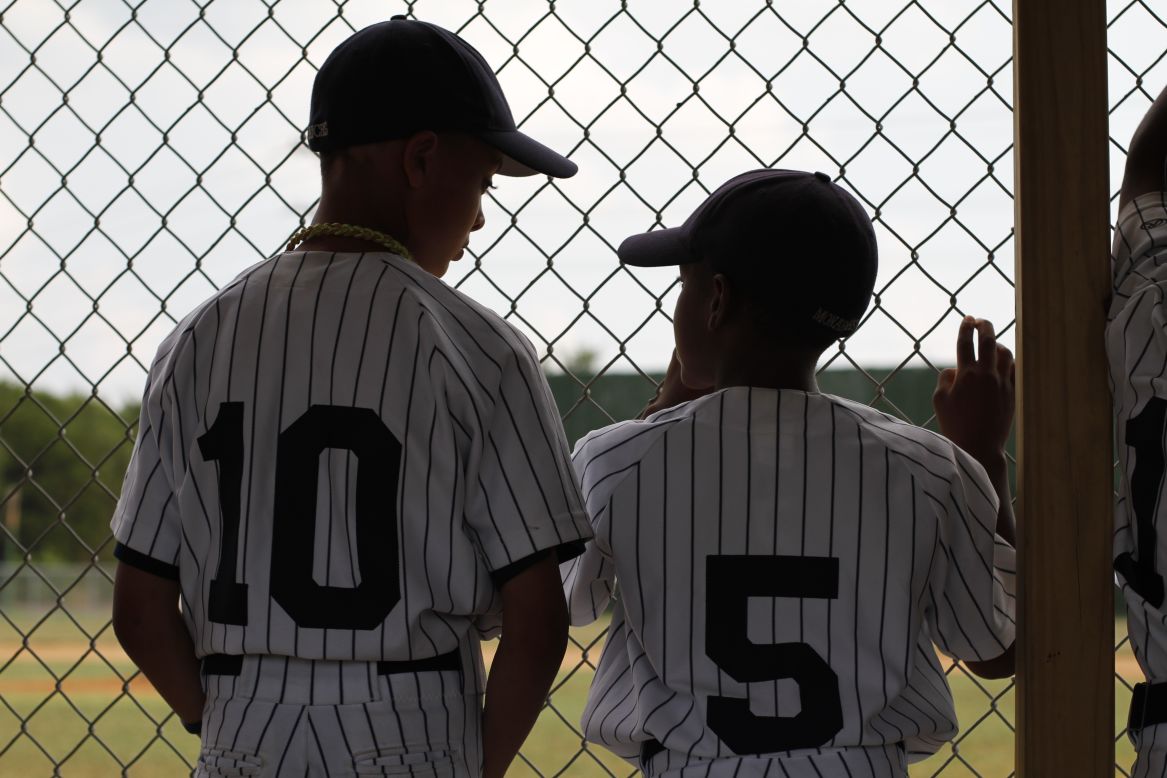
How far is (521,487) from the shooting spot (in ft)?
4.61

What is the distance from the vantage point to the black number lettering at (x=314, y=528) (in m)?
1.35

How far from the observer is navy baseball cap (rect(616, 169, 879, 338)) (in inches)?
59.7

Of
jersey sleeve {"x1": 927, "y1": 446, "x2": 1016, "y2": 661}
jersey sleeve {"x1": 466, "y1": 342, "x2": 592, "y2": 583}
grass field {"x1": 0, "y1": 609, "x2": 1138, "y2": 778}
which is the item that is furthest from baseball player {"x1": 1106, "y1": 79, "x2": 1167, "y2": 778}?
grass field {"x1": 0, "y1": 609, "x2": 1138, "y2": 778}

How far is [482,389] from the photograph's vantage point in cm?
143

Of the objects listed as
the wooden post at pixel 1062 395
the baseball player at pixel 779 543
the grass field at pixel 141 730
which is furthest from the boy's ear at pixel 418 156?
the grass field at pixel 141 730

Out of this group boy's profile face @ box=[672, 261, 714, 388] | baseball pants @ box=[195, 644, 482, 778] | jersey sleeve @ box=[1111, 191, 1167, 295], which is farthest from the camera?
boy's profile face @ box=[672, 261, 714, 388]

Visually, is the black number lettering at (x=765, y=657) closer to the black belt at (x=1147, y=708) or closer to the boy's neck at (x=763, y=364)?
the boy's neck at (x=763, y=364)

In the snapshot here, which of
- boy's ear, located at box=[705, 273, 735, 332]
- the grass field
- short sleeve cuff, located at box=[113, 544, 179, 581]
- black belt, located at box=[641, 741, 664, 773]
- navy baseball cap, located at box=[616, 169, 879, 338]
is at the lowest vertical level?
the grass field

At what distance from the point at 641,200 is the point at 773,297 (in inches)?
26.5

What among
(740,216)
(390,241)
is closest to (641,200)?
(740,216)

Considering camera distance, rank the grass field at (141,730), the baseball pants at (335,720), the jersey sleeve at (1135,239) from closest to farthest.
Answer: the baseball pants at (335,720) → the jersey sleeve at (1135,239) → the grass field at (141,730)

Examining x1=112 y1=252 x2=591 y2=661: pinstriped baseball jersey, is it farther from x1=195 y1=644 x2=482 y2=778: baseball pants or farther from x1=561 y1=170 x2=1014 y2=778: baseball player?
x1=561 y1=170 x2=1014 y2=778: baseball player

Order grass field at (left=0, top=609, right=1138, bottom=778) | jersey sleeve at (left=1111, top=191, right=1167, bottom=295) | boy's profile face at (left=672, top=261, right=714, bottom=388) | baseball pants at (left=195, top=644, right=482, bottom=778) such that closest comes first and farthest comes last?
baseball pants at (left=195, top=644, right=482, bottom=778) → jersey sleeve at (left=1111, top=191, right=1167, bottom=295) → boy's profile face at (left=672, top=261, right=714, bottom=388) → grass field at (left=0, top=609, right=1138, bottom=778)

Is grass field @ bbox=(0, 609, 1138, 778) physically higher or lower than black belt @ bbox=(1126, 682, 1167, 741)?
lower
